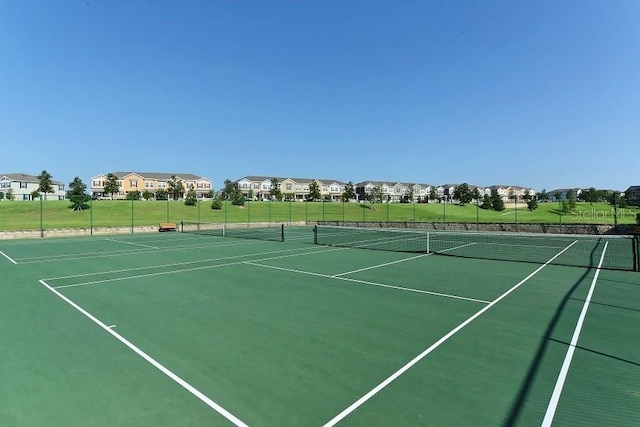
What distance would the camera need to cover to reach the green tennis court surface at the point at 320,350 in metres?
4.26

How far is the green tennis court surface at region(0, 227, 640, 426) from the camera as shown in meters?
4.26

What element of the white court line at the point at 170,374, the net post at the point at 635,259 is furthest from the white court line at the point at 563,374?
the net post at the point at 635,259

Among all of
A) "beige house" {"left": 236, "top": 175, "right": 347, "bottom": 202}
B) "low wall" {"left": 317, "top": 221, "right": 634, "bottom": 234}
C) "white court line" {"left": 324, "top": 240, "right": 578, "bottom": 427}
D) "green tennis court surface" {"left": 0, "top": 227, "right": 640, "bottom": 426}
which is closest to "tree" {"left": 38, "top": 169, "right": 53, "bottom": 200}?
"beige house" {"left": 236, "top": 175, "right": 347, "bottom": 202}

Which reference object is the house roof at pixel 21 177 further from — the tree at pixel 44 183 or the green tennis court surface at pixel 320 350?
the green tennis court surface at pixel 320 350

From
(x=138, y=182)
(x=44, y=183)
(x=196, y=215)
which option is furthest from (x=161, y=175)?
(x=196, y=215)

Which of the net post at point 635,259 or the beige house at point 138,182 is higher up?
the beige house at point 138,182

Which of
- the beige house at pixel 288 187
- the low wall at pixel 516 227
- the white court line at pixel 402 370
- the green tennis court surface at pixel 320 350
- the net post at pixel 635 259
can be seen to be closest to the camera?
the white court line at pixel 402 370

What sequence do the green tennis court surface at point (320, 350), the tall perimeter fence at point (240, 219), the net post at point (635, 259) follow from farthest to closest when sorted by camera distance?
the tall perimeter fence at point (240, 219)
the net post at point (635, 259)
the green tennis court surface at point (320, 350)

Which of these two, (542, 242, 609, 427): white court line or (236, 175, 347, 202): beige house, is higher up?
(236, 175, 347, 202): beige house

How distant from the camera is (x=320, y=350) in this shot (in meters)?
6.00

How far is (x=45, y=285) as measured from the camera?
1134 cm

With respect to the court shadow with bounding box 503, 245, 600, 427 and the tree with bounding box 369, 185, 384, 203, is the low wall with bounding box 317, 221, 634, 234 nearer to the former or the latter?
the court shadow with bounding box 503, 245, 600, 427

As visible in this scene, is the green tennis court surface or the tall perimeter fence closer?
the green tennis court surface

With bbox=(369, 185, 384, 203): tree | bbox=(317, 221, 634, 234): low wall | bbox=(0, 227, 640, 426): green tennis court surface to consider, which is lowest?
bbox=(0, 227, 640, 426): green tennis court surface
